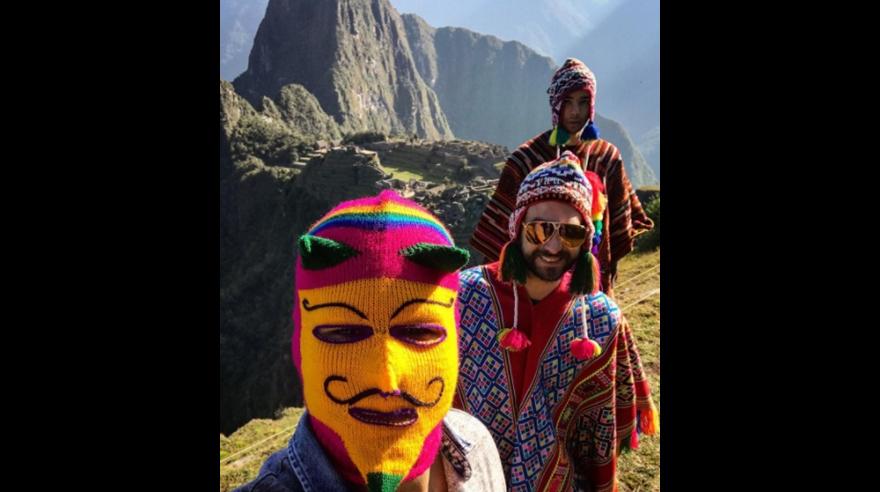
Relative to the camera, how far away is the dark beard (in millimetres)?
2430

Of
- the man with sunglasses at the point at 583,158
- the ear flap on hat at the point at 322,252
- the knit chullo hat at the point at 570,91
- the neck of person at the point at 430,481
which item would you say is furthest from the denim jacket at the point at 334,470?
the knit chullo hat at the point at 570,91

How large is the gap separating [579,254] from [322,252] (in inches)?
59.6

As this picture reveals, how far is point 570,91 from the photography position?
357cm

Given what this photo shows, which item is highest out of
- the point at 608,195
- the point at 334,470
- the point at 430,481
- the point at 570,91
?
the point at 570,91

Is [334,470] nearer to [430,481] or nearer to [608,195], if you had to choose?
[430,481]

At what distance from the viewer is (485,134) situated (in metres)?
161

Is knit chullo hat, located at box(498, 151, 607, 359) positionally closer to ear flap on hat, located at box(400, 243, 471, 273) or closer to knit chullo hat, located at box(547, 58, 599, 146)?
knit chullo hat, located at box(547, 58, 599, 146)

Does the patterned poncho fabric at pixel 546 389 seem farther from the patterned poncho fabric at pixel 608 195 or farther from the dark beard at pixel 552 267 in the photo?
the patterned poncho fabric at pixel 608 195

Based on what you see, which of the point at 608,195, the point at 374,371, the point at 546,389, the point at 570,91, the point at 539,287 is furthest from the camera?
the point at 608,195

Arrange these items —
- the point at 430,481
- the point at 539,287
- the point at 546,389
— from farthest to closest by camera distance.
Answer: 1. the point at 539,287
2. the point at 546,389
3. the point at 430,481

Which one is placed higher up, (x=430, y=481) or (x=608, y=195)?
(x=608, y=195)

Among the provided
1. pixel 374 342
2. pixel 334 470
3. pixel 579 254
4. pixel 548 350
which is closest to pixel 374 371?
pixel 374 342

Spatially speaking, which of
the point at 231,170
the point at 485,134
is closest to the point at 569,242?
the point at 231,170
